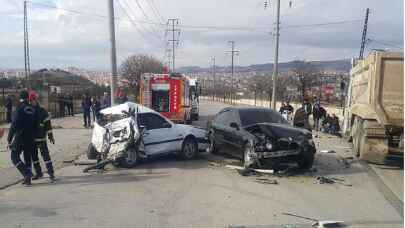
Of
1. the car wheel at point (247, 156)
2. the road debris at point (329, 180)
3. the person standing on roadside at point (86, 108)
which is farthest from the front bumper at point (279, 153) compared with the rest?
the person standing on roadside at point (86, 108)

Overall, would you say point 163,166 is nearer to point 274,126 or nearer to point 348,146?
point 274,126

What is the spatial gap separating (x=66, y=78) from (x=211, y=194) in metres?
51.6

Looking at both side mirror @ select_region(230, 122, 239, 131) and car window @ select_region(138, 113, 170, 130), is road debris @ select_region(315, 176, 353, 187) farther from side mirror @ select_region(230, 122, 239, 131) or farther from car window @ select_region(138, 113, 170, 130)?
car window @ select_region(138, 113, 170, 130)

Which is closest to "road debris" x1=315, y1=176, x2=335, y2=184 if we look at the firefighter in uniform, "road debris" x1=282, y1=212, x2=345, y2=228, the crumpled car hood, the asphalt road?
the asphalt road

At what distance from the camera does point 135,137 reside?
11.2 meters

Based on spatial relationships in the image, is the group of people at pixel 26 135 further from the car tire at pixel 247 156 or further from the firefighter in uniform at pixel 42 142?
the car tire at pixel 247 156

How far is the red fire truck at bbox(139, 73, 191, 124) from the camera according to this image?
2381 cm

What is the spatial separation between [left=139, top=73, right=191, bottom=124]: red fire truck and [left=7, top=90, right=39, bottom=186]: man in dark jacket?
46.8ft

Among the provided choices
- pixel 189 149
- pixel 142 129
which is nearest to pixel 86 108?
pixel 189 149

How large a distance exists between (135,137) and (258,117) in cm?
335

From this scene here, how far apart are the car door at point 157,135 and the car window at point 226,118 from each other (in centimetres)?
134

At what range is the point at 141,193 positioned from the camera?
338 inches

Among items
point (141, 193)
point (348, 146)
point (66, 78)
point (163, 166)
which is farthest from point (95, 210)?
point (66, 78)

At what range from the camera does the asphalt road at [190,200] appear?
22.1ft
